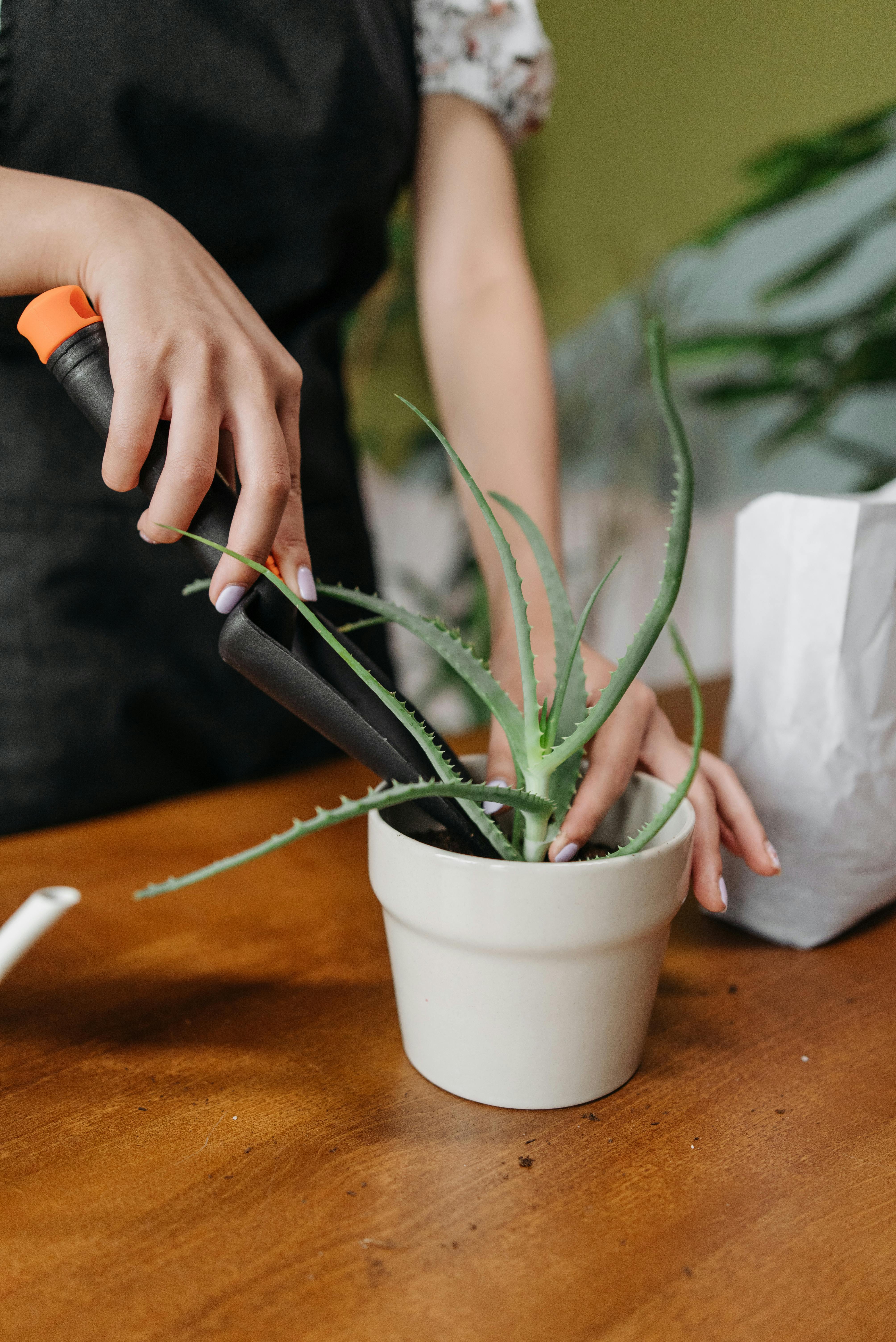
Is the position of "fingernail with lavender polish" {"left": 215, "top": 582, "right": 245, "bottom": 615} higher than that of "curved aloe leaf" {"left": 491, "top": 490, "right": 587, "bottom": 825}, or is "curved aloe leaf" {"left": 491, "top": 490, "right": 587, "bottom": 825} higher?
"fingernail with lavender polish" {"left": 215, "top": 582, "right": 245, "bottom": 615}

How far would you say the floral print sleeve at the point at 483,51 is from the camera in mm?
837

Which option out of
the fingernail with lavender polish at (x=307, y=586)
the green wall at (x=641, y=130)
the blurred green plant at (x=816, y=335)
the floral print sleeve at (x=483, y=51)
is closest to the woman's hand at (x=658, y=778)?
the fingernail with lavender polish at (x=307, y=586)

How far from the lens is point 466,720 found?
208 cm

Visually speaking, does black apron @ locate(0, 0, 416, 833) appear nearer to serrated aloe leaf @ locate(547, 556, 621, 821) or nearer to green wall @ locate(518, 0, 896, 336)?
serrated aloe leaf @ locate(547, 556, 621, 821)

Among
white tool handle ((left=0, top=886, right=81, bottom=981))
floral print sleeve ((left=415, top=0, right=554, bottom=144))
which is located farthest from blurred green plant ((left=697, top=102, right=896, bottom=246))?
white tool handle ((left=0, top=886, right=81, bottom=981))

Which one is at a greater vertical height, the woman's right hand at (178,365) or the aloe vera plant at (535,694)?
the woman's right hand at (178,365)

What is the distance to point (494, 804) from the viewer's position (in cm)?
44

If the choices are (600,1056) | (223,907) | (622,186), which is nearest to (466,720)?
(622,186)

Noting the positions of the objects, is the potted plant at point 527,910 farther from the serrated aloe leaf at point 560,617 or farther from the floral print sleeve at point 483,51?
the floral print sleeve at point 483,51

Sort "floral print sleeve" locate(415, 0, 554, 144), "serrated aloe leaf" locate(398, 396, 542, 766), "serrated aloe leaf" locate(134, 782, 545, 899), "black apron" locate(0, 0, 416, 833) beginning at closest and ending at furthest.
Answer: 1. "serrated aloe leaf" locate(134, 782, 545, 899)
2. "serrated aloe leaf" locate(398, 396, 542, 766)
3. "black apron" locate(0, 0, 416, 833)
4. "floral print sleeve" locate(415, 0, 554, 144)

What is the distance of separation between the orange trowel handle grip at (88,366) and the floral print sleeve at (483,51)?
0.56 meters

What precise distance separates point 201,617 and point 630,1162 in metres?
0.57

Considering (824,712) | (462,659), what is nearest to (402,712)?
(462,659)

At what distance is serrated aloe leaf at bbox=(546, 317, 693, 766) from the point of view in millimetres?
291
